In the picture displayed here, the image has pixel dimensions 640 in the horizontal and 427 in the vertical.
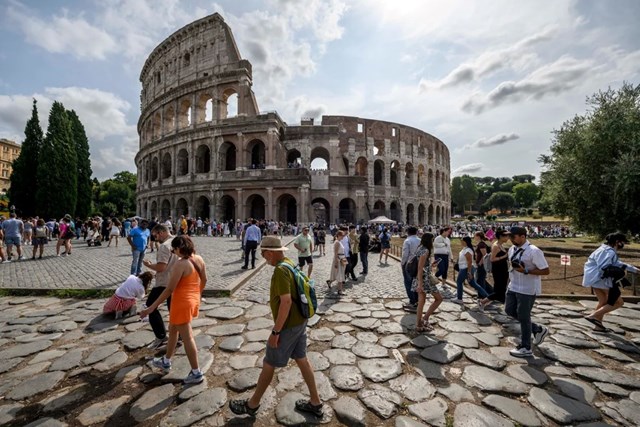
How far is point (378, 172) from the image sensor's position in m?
36.2

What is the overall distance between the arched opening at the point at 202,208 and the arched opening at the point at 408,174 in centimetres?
2474

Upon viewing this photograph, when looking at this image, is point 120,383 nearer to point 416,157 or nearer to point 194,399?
point 194,399

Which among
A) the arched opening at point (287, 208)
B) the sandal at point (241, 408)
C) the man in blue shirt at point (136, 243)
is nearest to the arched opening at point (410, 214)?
the arched opening at point (287, 208)

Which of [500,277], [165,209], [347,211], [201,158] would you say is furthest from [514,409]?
[165,209]

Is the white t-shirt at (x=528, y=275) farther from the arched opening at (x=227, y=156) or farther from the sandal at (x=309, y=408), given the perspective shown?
the arched opening at (x=227, y=156)

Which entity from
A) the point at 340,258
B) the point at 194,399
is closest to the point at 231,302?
the point at 340,258

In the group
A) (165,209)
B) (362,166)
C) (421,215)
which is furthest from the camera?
(421,215)

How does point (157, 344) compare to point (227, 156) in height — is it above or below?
below

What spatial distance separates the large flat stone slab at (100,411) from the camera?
243cm

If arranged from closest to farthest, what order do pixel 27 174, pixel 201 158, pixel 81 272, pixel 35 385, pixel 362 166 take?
pixel 35 385
pixel 81 272
pixel 27 174
pixel 201 158
pixel 362 166

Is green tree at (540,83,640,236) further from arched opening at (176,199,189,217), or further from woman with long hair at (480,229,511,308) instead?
arched opening at (176,199,189,217)

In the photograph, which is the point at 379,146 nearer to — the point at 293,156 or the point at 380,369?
the point at 293,156

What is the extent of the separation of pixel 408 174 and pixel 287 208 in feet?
60.2

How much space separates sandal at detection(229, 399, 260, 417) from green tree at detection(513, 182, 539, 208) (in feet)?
311
